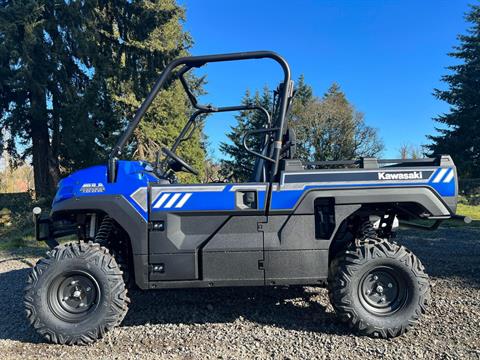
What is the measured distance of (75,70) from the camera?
1509 centimetres

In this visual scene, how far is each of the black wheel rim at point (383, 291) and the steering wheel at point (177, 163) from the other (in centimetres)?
202

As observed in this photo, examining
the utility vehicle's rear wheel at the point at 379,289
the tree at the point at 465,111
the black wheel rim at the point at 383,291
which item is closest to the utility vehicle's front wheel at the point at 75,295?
the utility vehicle's rear wheel at the point at 379,289

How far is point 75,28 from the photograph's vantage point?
1416cm

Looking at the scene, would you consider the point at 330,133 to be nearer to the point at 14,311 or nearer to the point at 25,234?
the point at 25,234

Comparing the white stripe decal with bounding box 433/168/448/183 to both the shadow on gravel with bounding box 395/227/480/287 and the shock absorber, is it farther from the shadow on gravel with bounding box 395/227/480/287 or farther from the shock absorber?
the shock absorber

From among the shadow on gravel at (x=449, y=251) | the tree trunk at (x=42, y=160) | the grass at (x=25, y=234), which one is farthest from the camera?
the tree trunk at (x=42, y=160)

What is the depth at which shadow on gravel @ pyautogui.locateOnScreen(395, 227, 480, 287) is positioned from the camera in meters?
5.55

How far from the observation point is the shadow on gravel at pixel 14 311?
3.78 meters

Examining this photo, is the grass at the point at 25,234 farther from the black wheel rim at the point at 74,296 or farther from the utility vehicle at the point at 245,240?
the utility vehicle at the point at 245,240

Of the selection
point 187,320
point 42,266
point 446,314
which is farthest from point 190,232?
point 446,314

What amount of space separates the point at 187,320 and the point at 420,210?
98.1 inches

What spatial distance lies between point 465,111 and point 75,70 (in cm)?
1914

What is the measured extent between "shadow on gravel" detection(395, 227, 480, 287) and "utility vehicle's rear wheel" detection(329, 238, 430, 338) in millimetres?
1915

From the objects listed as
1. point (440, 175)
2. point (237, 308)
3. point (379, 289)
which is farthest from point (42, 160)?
point (440, 175)
